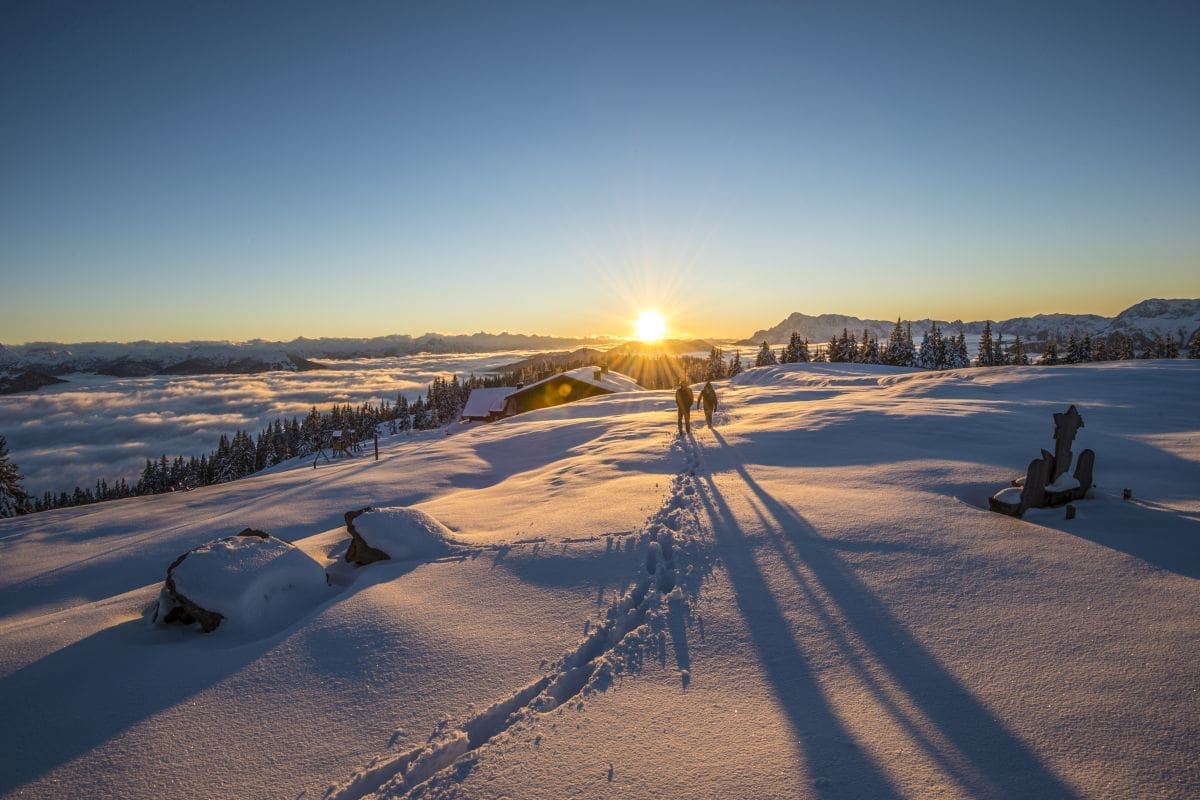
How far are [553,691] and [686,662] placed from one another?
1.08 m

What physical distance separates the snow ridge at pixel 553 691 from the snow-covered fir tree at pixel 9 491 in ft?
158

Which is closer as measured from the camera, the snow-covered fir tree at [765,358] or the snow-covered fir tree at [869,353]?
the snow-covered fir tree at [869,353]

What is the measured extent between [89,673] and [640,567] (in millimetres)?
5109

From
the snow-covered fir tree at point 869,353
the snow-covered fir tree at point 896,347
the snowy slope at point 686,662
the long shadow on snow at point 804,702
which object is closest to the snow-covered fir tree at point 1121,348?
the snow-covered fir tree at point 896,347

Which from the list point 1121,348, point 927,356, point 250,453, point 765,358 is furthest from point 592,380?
point 250,453

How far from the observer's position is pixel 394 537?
21.1ft

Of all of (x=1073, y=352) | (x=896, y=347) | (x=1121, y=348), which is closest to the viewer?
(x=1073, y=352)

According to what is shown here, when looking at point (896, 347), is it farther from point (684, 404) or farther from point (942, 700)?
point (942, 700)

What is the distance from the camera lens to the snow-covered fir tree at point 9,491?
32.2 metres

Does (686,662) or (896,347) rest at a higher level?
(896,347)

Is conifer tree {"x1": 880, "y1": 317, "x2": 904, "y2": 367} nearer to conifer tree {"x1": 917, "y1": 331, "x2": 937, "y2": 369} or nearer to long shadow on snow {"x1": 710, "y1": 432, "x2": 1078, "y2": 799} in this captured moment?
conifer tree {"x1": 917, "y1": 331, "x2": 937, "y2": 369}

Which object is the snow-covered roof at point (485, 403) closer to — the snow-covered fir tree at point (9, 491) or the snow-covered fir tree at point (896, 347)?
the snow-covered fir tree at point (9, 491)

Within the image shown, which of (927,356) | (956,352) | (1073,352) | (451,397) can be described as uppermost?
(956,352)

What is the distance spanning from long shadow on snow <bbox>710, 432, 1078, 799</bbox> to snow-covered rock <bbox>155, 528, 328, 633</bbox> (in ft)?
17.0
